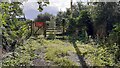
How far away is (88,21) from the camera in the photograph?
28.5 feet

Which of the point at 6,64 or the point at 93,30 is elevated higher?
the point at 6,64

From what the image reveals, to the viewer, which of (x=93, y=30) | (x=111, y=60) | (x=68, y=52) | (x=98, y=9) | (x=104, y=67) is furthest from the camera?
(x=93, y=30)

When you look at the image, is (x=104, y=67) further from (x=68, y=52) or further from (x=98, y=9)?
(x=98, y=9)

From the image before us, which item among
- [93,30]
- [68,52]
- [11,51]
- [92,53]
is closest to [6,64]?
[11,51]

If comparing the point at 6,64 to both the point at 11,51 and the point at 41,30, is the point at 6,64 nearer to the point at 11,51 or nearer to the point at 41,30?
the point at 11,51

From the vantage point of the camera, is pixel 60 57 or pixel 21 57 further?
pixel 60 57

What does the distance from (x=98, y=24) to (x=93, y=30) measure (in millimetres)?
540

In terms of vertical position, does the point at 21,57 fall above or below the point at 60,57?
above

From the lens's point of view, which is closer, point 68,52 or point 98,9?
point 68,52

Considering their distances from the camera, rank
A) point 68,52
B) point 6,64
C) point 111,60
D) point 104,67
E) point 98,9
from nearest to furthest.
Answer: point 6,64 < point 104,67 < point 111,60 < point 68,52 < point 98,9

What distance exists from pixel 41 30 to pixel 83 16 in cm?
168

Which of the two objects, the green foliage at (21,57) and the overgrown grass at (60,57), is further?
the overgrown grass at (60,57)

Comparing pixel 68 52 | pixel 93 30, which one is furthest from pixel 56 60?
pixel 93 30

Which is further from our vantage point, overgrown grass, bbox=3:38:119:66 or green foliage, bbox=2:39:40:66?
overgrown grass, bbox=3:38:119:66
